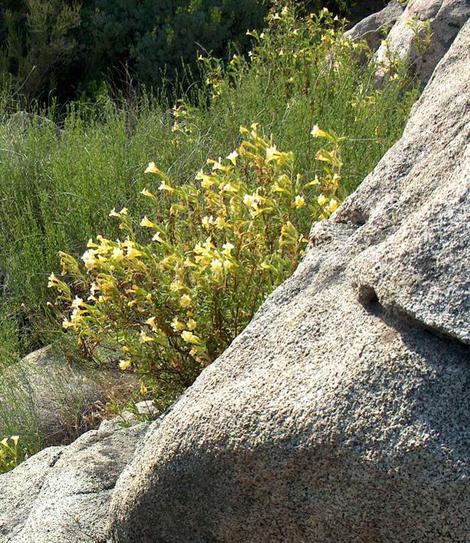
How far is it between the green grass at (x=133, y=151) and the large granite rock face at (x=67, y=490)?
1.38 m

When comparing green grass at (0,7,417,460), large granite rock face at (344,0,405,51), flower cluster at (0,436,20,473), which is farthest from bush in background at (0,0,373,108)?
flower cluster at (0,436,20,473)

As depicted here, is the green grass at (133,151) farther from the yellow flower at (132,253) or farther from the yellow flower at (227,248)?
the yellow flower at (227,248)

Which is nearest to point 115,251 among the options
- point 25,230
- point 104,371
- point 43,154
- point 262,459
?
point 104,371

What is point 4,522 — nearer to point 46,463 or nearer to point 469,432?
point 46,463

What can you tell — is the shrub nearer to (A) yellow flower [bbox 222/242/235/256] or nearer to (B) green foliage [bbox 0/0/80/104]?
(A) yellow flower [bbox 222/242/235/256]

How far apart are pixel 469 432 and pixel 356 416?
23 centimetres

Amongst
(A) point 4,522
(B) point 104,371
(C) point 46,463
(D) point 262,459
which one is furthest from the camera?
(B) point 104,371

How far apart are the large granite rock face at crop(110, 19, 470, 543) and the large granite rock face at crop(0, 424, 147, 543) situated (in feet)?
0.94

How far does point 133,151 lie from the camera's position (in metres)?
5.77

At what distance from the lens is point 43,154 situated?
20.0 feet

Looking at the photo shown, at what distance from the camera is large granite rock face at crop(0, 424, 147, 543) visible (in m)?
2.91

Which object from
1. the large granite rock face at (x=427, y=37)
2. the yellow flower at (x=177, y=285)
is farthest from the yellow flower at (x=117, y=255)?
the large granite rock face at (x=427, y=37)

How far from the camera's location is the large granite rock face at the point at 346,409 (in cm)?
204

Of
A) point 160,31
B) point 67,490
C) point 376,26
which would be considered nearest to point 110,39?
point 160,31
